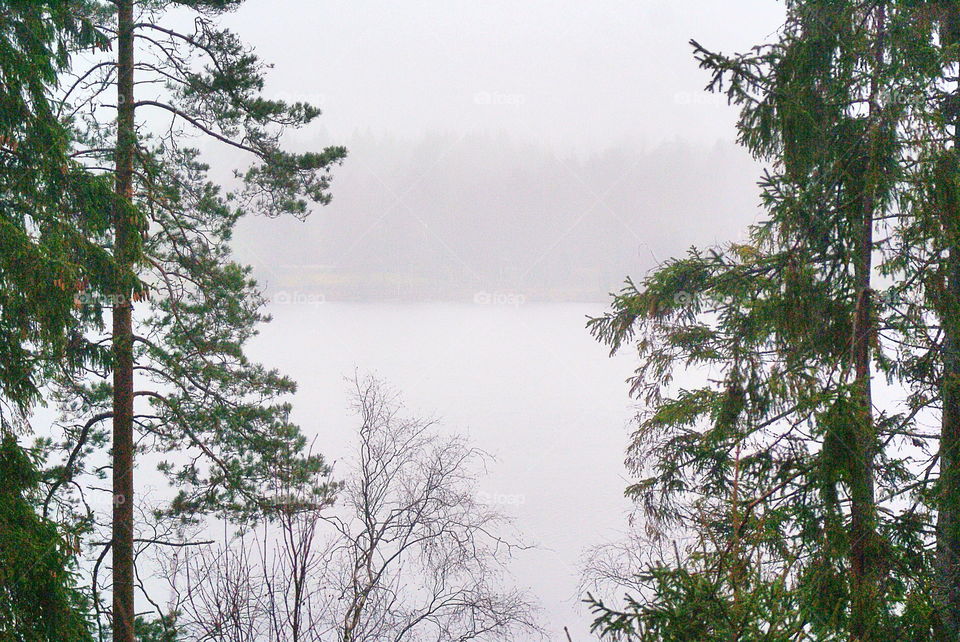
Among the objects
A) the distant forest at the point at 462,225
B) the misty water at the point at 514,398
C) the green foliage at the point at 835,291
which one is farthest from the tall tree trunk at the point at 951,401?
the distant forest at the point at 462,225

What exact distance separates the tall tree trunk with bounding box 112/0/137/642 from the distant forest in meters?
37.0

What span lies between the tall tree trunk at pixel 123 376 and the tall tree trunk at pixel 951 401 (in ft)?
19.4

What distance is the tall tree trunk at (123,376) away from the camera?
6508 millimetres

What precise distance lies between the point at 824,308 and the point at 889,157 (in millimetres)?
909

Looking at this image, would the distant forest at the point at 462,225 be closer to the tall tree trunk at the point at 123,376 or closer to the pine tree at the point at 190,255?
the pine tree at the point at 190,255

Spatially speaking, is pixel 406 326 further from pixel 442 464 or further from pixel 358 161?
pixel 442 464

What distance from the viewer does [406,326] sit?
63469 mm

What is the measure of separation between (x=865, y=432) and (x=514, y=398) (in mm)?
30654

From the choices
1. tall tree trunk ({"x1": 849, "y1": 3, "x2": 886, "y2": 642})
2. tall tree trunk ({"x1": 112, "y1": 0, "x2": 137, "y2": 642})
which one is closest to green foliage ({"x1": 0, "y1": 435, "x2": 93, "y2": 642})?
tall tree trunk ({"x1": 112, "y1": 0, "x2": 137, "y2": 642})

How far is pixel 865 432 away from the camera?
387 centimetres

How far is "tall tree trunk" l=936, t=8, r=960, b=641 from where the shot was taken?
3965 mm

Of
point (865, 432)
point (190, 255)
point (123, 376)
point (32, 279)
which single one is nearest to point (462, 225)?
point (190, 255)

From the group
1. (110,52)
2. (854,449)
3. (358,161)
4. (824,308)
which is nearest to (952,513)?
(854,449)

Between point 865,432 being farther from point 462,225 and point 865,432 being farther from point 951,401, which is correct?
point 462,225
